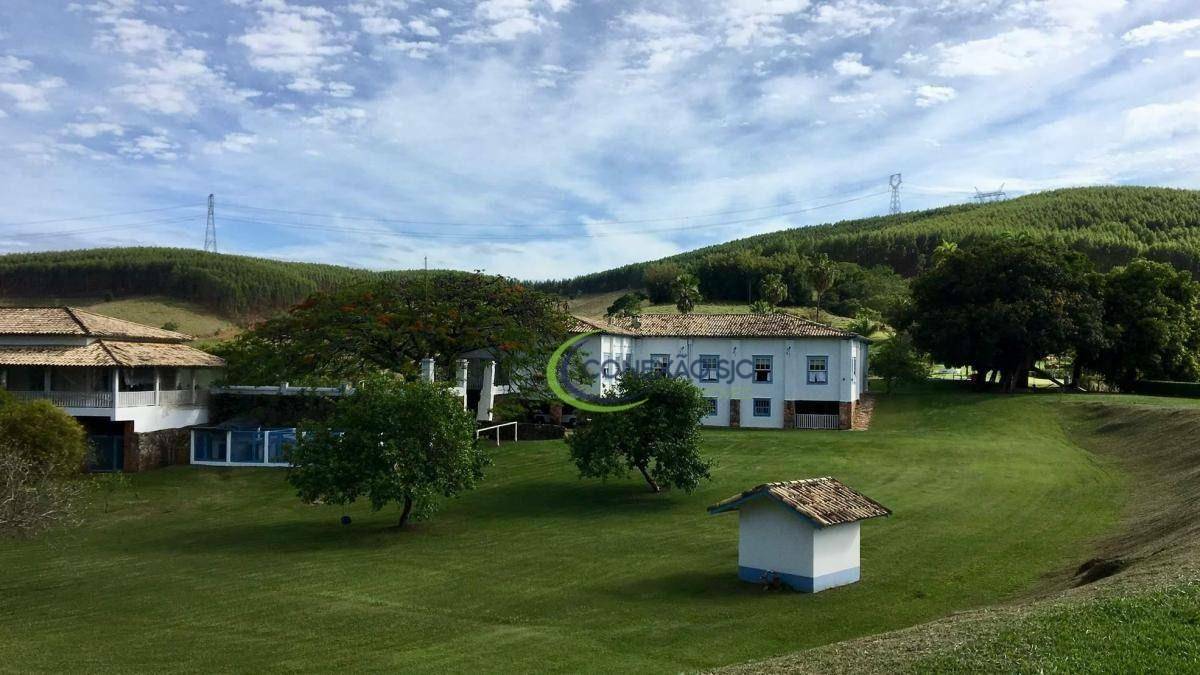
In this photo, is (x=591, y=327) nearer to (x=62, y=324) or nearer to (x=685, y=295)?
(x=62, y=324)

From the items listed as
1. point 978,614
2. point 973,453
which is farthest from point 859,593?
point 973,453

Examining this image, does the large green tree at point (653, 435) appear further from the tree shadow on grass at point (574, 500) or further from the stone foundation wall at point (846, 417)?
the stone foundation wall at point (846, 417)

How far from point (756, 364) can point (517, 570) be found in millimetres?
32538

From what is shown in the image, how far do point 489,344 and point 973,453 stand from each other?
21535 mm

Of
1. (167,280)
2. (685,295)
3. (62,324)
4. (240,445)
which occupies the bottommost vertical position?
(240,445)

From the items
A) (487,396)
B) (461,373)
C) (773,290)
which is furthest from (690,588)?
(773,290)

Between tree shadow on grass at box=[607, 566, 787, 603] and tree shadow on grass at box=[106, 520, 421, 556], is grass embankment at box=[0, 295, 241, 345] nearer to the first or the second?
tree shadow on grass at box=[106, 520, 421, 556]

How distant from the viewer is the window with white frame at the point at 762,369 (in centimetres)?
5253

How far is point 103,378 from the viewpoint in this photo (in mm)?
39781

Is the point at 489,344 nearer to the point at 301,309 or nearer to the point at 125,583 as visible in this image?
the point at 301,309

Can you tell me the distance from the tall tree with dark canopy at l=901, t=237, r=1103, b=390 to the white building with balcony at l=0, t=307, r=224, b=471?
138 feet

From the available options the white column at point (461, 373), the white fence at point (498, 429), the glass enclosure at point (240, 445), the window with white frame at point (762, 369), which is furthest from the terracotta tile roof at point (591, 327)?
the glass enclosure at point (240, 445)

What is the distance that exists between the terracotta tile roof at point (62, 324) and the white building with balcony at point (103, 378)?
40 mm

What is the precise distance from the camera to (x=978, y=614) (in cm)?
1459
